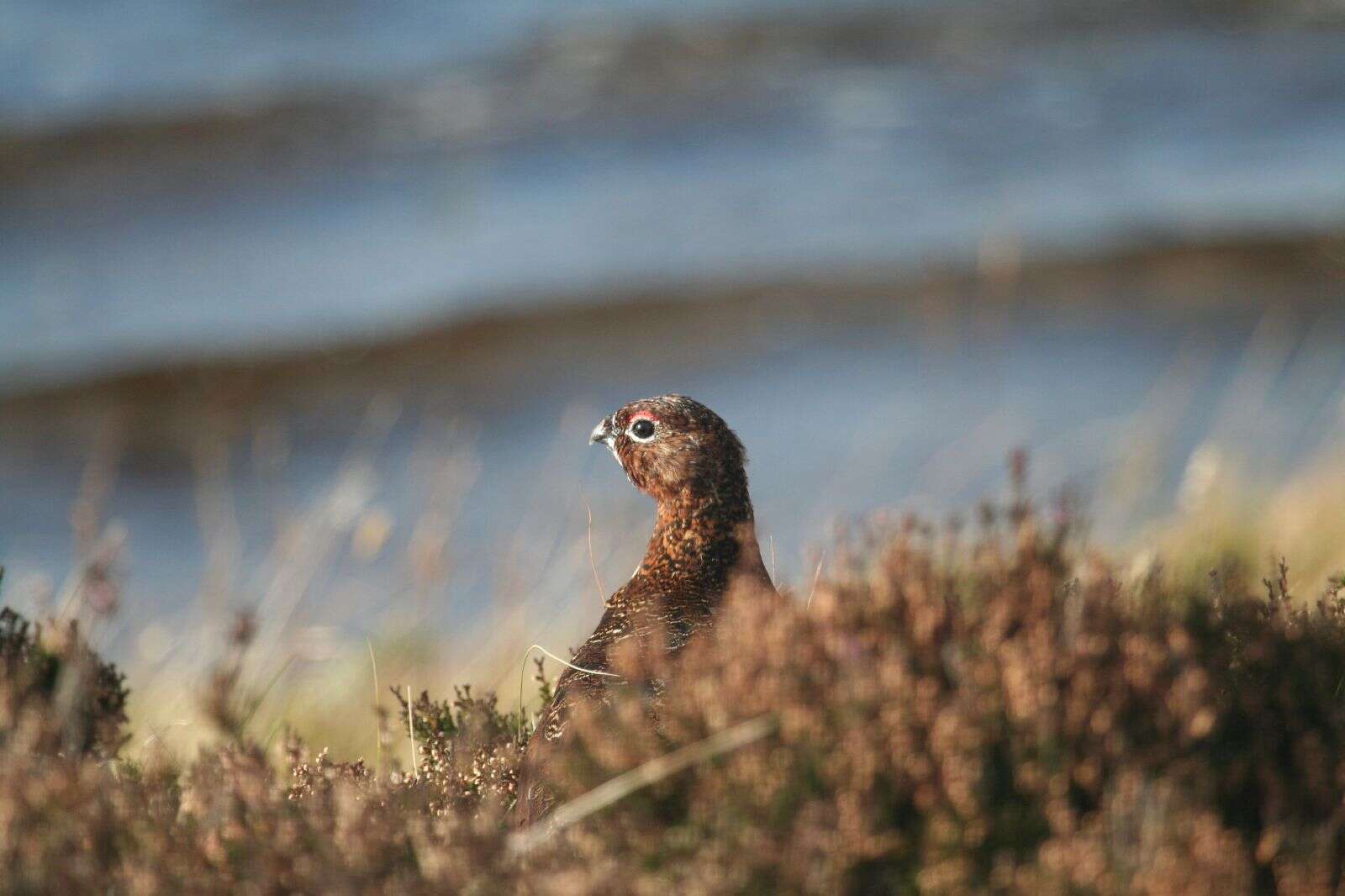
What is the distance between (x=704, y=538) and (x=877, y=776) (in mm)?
1551

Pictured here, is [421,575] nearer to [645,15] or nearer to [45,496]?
[45,496]

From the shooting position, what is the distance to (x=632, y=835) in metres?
2.51

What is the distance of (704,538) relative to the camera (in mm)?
3898

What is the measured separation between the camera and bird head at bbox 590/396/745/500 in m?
3.96

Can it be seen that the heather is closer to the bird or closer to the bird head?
the bird

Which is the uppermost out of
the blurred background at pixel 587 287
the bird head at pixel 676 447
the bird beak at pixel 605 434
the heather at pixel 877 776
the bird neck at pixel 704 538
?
the blurred background at pixel 587 287

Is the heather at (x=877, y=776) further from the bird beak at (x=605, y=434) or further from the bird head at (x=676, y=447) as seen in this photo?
the bird beak at (x=605, y=434)

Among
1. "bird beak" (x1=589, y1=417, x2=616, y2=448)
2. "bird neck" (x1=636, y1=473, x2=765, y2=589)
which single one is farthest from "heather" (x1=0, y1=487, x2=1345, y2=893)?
"bird beak" (x1=589, y1=417, x2=616, y2=448)

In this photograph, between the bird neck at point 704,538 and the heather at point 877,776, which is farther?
the bird neck at point 704,538

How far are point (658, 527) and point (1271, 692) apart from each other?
5.12 ft

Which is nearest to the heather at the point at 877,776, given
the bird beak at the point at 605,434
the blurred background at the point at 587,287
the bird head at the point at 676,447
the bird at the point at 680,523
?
the bird at the point at 680,523

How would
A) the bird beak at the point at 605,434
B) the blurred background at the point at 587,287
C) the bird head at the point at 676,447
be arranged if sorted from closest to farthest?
the bird head at the point at 676,447 → the bird beak at the point at 605,434 → the blurred background at the point at 587,287

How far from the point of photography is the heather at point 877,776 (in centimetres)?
235

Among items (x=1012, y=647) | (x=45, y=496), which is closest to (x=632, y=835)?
(x=1012, y=647)
